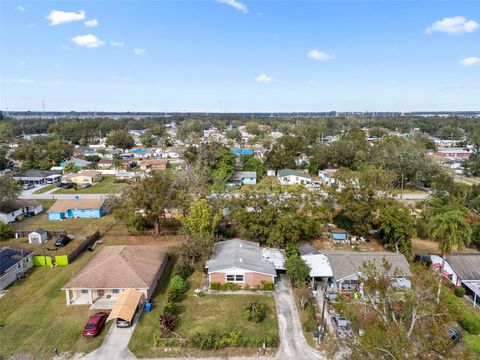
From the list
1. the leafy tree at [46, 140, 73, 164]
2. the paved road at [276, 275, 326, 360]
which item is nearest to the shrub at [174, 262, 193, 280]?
the paved road at [276, 275, 326, 360]

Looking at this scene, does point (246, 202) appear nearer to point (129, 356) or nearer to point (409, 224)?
point (409, 224)

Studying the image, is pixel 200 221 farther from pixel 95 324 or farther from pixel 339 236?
pixel 339 236

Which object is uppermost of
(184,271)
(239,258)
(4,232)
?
(239,258)

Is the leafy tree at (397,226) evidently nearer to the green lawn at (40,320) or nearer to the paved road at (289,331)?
the paved road at (289,331)

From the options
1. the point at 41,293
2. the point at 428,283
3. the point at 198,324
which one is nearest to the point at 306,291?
the point at 198,324

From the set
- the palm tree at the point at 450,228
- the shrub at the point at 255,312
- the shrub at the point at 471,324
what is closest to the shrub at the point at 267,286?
the shrub at the point at 255,312

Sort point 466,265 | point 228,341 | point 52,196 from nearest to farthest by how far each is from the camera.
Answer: point 228,341, point 466,265, point 52,196

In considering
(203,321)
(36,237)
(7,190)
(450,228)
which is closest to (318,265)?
(450,228)
